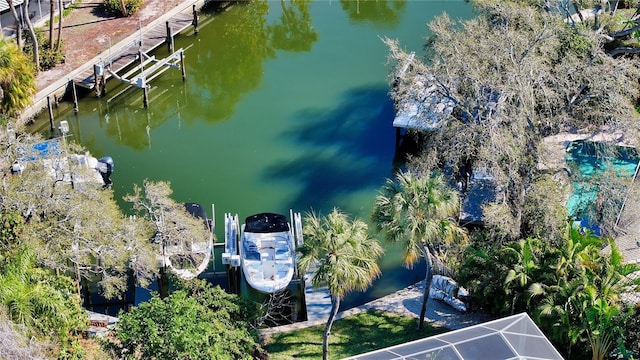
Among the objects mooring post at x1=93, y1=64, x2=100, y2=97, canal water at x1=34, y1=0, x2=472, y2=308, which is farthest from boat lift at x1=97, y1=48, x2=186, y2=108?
canal water at x1=34, y1=0, x2=472, y2=308

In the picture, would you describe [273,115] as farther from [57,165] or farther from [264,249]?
[57,165]

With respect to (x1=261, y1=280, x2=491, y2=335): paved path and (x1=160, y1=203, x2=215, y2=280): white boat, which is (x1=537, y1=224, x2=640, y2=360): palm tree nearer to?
(x1=261, y1=280, x2=491, y2=335): paved path

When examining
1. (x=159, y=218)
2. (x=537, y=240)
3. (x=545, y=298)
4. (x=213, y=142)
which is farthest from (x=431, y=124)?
(x=213, y=142)

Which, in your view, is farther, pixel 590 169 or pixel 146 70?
pixel 146 70

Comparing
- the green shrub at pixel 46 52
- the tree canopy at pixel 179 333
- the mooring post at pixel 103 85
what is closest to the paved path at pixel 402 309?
the tree canopy at pixel 179 333

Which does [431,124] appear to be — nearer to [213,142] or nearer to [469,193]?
[469,193]

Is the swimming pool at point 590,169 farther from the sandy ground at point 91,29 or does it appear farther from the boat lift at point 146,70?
the sandy ground at point 91,29

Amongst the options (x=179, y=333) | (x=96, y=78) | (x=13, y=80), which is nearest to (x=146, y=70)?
(x=96, y=78)
